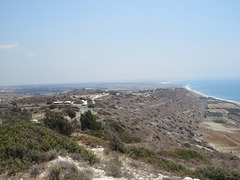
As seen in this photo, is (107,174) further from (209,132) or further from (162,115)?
(162,115)

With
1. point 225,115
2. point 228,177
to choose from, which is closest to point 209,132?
point 225,115

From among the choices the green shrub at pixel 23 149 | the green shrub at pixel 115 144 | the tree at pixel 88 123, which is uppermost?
the green shrub at pixel 23 149

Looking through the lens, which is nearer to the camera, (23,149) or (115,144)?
(23,149)

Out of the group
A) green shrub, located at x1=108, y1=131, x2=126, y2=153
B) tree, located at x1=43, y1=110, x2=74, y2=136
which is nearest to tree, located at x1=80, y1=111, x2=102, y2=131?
tree, located at x1=43, y1=110, x2=74, y2=136

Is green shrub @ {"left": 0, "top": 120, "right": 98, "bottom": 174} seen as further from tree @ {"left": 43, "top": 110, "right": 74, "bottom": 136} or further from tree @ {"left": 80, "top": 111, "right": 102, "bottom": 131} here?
tree @ {"left": 80, "top": 111, "right": 102, "bottom": 131}

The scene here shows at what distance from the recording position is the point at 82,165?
5.98 meters

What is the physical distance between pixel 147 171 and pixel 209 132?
51.7 meters

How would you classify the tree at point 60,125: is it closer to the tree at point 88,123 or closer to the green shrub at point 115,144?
the green shrub at point 115,144

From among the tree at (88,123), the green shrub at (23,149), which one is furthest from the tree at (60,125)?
the tree at (88,123)

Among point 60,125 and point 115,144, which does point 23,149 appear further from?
point 60,125

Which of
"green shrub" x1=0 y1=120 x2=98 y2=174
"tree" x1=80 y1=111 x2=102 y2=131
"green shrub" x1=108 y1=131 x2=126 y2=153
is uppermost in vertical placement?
"green shrub" x1=0 y1=120 x2=98 y2=174

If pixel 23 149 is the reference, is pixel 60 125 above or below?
below

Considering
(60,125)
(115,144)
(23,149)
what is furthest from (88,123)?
(23,149)

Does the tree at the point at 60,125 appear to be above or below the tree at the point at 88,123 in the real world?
above
